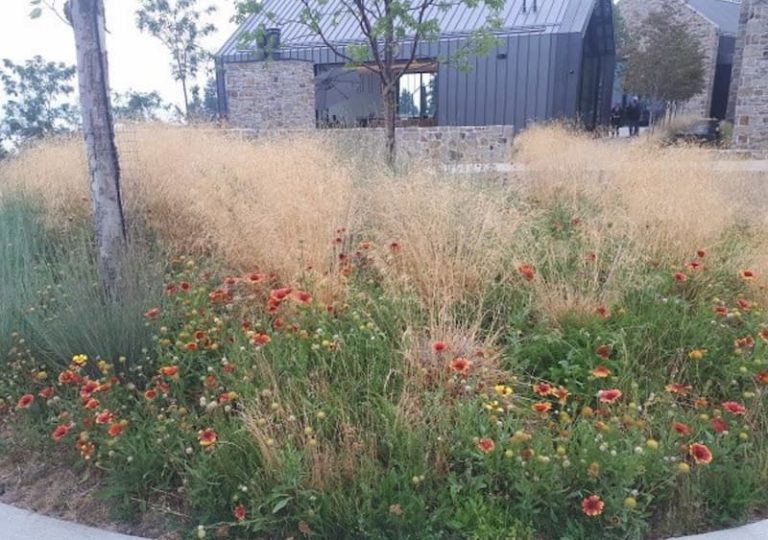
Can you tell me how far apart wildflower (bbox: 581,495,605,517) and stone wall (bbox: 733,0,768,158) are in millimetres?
11615

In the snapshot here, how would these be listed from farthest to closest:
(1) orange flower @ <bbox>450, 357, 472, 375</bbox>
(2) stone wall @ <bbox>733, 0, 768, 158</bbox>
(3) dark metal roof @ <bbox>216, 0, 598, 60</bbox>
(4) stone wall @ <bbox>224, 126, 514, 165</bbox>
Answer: (3) dark metal roof @ <bbox>216, 0, 598, 60</bbox> → (2) stone wall @ <bbox>733, 0, 768, 158</bbox> → (4) stone wall @ <bbox>224, 126, 514, 165</bbox> → (1) orange flower @ <bbox>450, 357, 472, 375</bbox>

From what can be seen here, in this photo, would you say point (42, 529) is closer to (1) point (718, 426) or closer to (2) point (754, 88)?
(1) point (718, 426)

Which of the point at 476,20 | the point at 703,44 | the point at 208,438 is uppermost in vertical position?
the point at 703,44

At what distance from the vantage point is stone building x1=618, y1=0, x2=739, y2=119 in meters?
24.9

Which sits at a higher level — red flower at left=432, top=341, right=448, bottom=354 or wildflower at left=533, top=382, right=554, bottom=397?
red flower at left=432, top=341, right=448, bottom=354

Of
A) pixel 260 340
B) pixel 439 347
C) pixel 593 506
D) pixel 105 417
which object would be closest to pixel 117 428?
pixel 105 417

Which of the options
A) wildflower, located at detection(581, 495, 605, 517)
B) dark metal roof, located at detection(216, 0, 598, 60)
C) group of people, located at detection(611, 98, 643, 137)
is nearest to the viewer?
wildflower, located at detection(581, 495, 605, 517)

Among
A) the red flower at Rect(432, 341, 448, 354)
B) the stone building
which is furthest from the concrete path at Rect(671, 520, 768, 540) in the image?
the stone building

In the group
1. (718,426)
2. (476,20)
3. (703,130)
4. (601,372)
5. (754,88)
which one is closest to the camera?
(718,426)

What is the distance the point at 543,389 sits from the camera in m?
2.47

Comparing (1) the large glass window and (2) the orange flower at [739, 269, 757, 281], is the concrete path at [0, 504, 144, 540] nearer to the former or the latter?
(2) the orange flower at [739, 269, 757, 281]

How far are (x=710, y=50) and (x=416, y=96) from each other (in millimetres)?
14092

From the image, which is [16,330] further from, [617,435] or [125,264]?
[617,435]

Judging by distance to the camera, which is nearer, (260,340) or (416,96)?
(260,340)
